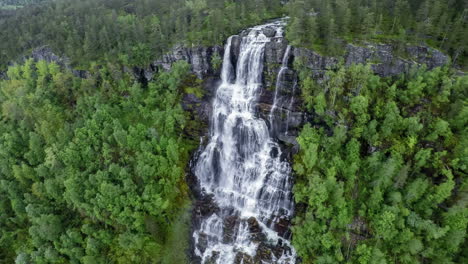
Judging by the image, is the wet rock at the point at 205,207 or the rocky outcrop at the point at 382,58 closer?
the rocky outcrop at the point at 382,58

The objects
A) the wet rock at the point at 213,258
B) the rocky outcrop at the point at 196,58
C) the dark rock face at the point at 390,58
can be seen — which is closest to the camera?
the wet rock at the point at 213,258

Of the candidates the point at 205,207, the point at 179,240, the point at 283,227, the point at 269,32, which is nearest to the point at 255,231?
the point at 283,227

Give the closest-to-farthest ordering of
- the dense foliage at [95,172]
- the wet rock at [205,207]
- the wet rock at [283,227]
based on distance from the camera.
→ the dense foliage at [95,172] < the wet rock at [283,227] < the wet rock at [205,207]

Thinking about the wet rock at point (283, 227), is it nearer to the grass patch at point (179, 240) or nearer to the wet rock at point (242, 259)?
the wet rock at point (242, 259)

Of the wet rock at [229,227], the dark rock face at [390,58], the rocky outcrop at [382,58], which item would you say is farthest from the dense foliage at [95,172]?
the dark rock face at [390,58]

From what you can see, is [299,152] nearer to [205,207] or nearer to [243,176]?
[243,176]

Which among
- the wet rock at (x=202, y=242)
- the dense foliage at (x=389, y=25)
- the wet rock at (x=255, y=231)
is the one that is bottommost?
the wet rock at (x=202, y=242)

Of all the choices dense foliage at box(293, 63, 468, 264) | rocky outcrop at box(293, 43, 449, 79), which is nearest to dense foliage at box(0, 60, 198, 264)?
dense foliage at box(293, 63, 468, 264)
